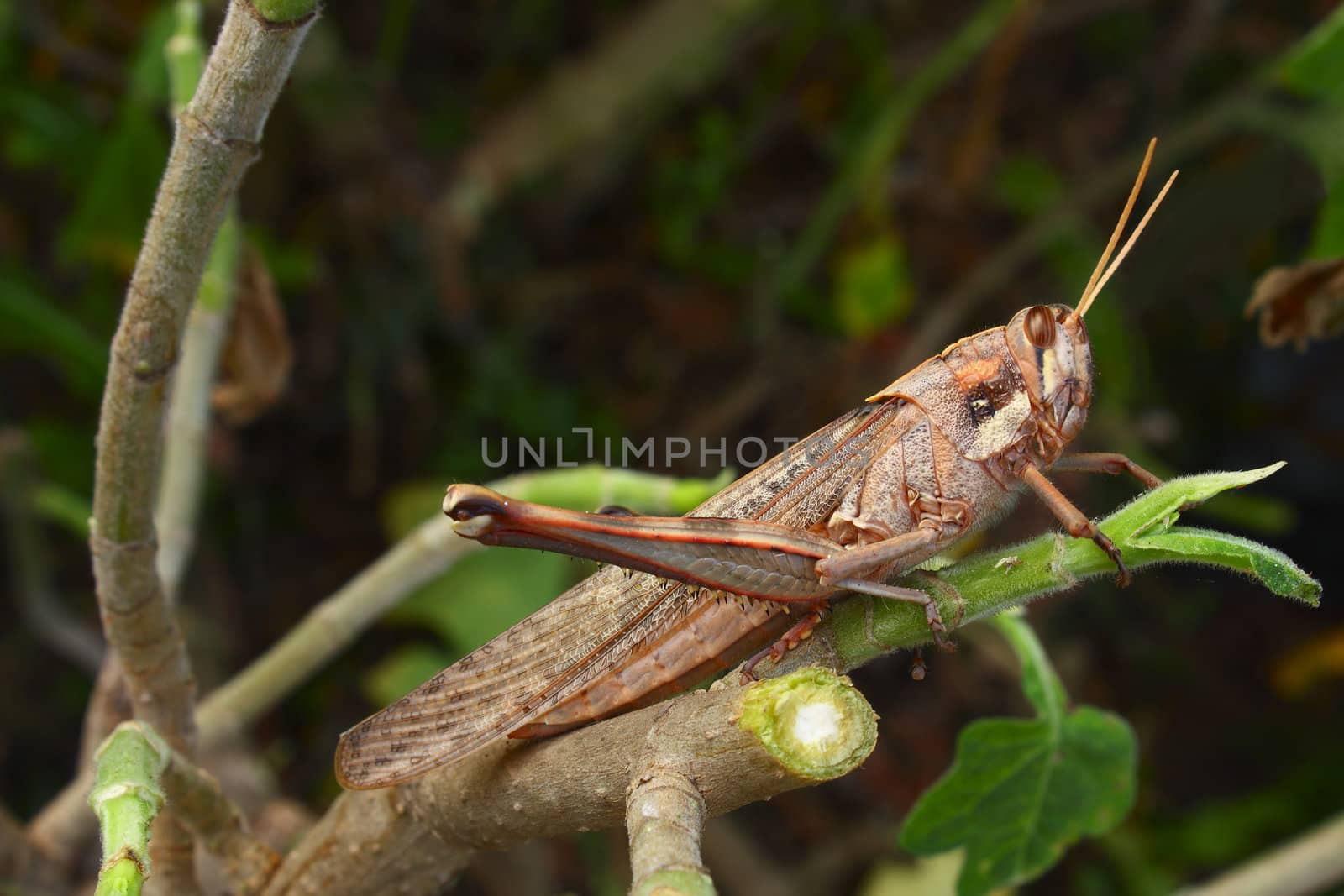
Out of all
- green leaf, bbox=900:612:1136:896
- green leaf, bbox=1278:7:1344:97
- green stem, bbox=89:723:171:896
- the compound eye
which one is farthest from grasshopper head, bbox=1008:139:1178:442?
green stem, bbox=89:723:171:896

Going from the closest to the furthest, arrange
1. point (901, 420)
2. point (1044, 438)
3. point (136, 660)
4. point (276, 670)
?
point (136, 660) < point (1044, 438) < point (901, 420) < point (276, 670)

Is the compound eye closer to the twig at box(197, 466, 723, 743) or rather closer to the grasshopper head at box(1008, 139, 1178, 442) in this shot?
the grasshopper head at box(1008, 139, 1178, 442)

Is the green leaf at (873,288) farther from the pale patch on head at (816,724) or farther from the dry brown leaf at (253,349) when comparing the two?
the pale patch on head at (816,724)

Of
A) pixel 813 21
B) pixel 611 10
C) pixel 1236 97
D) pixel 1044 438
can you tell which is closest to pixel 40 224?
pixel 611 10

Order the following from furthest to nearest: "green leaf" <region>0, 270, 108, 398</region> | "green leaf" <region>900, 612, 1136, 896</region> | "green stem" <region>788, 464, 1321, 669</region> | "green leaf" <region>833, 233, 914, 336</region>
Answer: "green leaf" <region>833, 233, 914, 336</region> → "green leaf" <region>0, 270, 108, 398</region> → "green leaf" <region>900, 612, 1136, 896</region> → "green stem" <region>788, 464, 1321, 669</region>

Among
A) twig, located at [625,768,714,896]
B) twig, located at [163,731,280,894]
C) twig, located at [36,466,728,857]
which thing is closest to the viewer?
twig, located at [625,768,714,896]

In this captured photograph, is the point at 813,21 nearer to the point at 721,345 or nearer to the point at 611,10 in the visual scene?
the point at 611,10

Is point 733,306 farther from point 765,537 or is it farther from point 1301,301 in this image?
point 765,537
